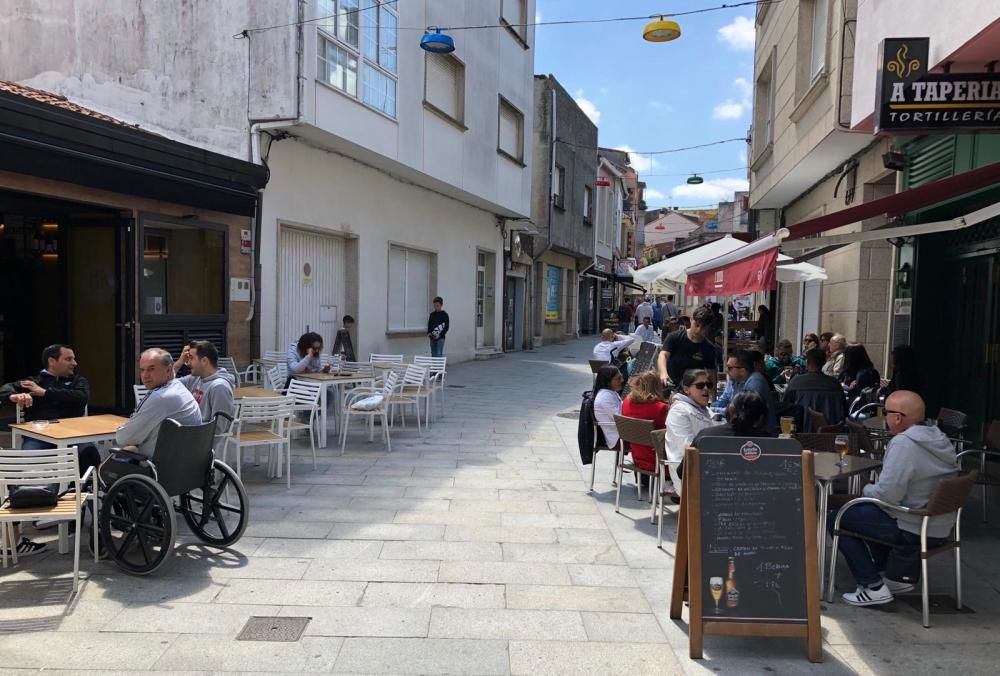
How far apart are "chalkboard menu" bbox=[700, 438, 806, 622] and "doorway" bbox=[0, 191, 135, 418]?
7.36 m

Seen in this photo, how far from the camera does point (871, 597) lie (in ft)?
13.2

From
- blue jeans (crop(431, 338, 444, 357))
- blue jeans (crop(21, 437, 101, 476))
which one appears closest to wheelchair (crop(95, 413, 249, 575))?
blue jeans (crop(21, 437, 101, 476))

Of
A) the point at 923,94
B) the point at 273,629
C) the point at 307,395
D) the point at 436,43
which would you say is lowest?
the point at 273,629

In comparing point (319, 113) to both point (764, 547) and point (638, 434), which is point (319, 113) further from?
point (764, 547)

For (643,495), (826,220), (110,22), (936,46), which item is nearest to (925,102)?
(936,46)

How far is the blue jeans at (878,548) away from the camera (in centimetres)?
395

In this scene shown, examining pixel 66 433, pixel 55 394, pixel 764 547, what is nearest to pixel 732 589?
pixel 764 547

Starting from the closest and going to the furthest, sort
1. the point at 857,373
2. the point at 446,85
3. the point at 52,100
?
1. the point at 857,373
2. the point at 52,100
3. the point at 446,85

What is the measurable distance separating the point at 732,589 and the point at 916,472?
4.26 ft

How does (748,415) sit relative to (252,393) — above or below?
above

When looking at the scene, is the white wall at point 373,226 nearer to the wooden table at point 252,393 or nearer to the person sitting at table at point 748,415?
the wooden table at point 252,393

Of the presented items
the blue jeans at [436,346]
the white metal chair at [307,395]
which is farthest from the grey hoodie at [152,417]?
the blue jeans at [436,346]

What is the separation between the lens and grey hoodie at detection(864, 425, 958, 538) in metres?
3.91

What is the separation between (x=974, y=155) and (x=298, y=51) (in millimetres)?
8053
